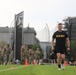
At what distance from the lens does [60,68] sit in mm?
17609

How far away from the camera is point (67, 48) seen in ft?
55.7

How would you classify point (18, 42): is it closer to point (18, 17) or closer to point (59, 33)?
point (18, 17)

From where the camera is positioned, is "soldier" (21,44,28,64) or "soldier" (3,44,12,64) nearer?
"soldier" (3,44,12,64)

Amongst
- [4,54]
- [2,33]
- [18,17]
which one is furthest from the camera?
[2,33]

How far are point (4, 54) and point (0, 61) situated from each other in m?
4.31

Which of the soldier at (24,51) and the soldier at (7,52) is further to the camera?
the soldier at (24,51)

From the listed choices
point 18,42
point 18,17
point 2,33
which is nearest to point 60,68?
point 18,42

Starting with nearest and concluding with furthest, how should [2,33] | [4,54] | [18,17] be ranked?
[4,54] → [18,17] → [2,33]

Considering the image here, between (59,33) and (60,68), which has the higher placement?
(59,33)

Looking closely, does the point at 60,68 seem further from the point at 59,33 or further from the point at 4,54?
the point at 4,54

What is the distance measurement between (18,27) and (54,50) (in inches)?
1557

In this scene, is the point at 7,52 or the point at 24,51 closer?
the point at 7,52

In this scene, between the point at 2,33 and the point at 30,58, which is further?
the point at 2,33

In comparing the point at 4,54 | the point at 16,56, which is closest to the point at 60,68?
the point at 4,54
